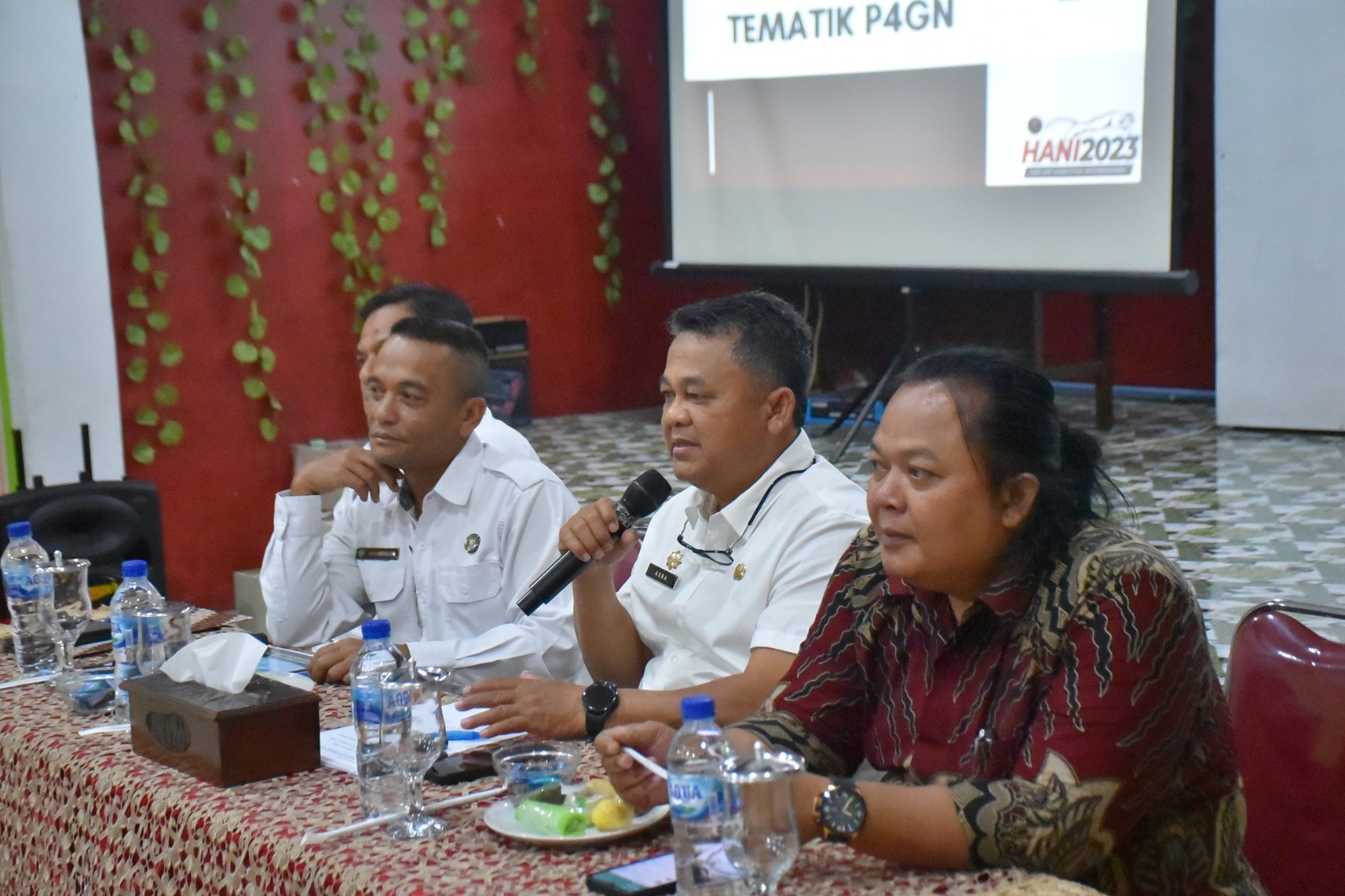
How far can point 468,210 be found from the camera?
602cm

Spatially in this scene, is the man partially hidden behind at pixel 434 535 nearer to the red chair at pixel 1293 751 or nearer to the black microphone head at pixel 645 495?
the black microphone head at pixel 645 495

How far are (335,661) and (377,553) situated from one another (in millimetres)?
527

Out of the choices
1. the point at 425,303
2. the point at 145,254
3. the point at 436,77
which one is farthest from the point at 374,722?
the point at 436,77

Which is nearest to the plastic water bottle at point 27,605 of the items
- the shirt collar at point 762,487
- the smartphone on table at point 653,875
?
the shirt collar at point 762,487

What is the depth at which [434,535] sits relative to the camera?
2.66 meters

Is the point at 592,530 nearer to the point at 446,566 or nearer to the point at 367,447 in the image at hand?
the point at 446,566

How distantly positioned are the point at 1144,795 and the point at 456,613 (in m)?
1.45

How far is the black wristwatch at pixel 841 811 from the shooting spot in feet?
4.66

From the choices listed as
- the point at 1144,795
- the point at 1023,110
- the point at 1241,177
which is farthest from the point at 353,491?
the point at 1241,177

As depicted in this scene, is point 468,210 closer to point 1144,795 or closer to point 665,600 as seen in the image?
point 665,600

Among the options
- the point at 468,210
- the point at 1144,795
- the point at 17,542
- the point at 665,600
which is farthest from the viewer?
the point at 468,210

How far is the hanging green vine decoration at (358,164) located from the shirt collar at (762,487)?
3.61 m

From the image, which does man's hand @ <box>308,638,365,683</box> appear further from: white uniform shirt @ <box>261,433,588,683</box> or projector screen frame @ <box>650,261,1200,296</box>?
projector screen frame @ <box>650,261,1200,296</box>

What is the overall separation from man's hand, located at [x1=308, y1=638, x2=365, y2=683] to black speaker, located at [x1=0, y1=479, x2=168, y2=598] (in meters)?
0.96
